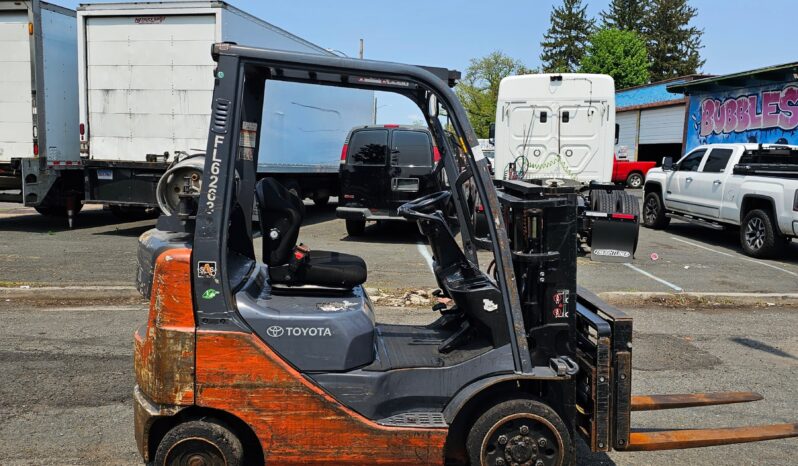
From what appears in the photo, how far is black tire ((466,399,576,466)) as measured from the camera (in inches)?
129

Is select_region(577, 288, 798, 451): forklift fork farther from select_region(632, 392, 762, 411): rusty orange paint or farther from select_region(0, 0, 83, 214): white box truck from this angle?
select_region(0, 0, 83, 214): white box truck

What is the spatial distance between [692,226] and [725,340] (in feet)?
33.2

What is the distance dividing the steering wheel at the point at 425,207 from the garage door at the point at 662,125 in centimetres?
2780

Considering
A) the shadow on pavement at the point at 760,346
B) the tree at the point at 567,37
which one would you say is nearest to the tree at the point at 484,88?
the tree at the point at 567,37

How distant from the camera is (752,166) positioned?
1179 centimetres

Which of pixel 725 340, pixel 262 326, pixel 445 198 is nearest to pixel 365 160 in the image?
pixel 725 340

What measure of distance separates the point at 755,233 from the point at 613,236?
3.37 meters

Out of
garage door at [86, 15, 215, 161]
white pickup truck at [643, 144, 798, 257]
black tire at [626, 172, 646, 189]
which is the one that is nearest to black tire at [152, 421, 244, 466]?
garage door at [86, 15, 215, 161]

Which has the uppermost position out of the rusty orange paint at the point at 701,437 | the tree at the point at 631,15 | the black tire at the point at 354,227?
the tree at the point at 631,15

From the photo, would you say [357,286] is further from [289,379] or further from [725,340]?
[725,340]

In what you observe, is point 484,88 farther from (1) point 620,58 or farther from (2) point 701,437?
(2) point 701,437

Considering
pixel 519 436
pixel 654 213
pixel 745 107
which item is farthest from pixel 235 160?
pixel 745 107

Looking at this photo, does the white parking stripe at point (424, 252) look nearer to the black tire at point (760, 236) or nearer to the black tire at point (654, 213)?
the black tire at point (760, 236)

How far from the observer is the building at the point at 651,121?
98.1ft
